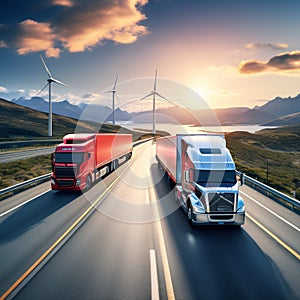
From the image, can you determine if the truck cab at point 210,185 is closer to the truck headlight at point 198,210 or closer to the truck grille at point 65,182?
the truck headlight at point 198,210

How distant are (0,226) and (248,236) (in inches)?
406

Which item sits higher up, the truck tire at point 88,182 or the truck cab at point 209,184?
the truck cab at point 209,184

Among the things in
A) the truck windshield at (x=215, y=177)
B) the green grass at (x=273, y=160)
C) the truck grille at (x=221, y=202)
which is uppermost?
the truck windshield at (x=215, y=177)

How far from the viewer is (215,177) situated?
37.7 feet

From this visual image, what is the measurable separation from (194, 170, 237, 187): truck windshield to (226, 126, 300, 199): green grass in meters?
9.70

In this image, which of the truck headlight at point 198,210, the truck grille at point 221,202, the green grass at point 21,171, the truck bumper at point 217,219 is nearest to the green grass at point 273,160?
the truck bumper at point 217,219

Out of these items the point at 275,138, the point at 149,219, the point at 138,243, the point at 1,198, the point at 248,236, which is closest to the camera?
the point at 138,243

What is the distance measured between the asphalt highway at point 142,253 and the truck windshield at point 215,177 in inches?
76.0

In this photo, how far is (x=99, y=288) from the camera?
684cm

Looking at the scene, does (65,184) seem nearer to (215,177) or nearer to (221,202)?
(215,177)

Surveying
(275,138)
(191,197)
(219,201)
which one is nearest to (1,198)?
(191,197)

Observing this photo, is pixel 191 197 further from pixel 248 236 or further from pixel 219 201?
pixel 248 236

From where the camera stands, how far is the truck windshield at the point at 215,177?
11.4 meters

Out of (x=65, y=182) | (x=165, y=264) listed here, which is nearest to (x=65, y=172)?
(x=65, y=182)
